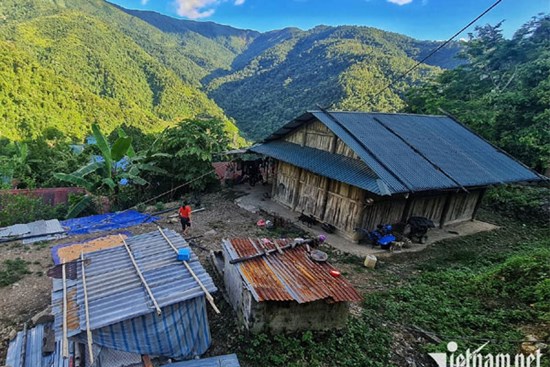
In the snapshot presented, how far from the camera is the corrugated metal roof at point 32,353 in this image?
5.28m

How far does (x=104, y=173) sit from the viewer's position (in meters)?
15.3

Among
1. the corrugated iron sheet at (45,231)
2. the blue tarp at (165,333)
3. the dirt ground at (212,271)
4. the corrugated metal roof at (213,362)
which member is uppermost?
the blue tarp at (165,333)

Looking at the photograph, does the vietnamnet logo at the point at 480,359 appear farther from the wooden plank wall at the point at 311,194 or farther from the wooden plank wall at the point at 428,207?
the wooden plank wall at the point at 311,194

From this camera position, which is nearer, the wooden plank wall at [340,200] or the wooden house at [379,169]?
the wooden house at [379,169]

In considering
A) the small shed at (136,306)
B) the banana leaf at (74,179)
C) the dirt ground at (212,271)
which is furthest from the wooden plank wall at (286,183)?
the banana leaf at (74,179)

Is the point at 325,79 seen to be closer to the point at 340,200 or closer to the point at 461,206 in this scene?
the point at 461,206

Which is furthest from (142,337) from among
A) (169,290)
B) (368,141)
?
(368,141)

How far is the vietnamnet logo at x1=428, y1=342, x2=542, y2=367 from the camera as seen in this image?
532cm

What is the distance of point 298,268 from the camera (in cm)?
707

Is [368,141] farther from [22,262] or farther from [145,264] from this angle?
[22,262]

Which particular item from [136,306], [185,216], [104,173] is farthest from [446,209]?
[104,173]

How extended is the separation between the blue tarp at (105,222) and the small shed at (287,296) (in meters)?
7.33

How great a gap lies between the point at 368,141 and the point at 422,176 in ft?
8.25

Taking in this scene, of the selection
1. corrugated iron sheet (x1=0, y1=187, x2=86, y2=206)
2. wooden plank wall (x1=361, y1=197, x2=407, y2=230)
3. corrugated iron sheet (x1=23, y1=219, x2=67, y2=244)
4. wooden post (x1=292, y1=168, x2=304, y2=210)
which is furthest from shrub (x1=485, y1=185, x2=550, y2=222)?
corrugated iron sheet (x1=0, y1=187, x2=86, y2=206)
